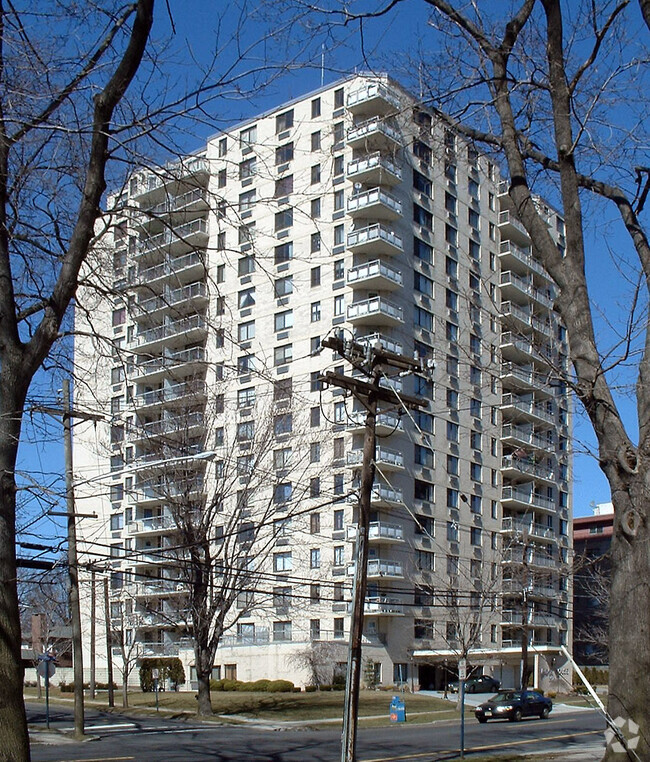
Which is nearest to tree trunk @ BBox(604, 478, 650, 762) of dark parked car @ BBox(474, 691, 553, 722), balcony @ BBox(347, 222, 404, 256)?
dark parked car @ BBox(474, 691, 553, 722)

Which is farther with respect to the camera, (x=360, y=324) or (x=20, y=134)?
(x=360, y=324)

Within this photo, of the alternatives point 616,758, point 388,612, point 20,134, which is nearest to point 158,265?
point 20,134

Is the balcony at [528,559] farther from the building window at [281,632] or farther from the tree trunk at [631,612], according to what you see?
the tree trunk at [631,612]

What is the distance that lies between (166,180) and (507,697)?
122ft

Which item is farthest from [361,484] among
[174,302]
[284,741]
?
[284,741]

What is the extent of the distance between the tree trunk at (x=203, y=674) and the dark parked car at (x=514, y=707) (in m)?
11.7

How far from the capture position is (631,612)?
355 inches

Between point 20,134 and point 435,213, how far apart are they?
180ft

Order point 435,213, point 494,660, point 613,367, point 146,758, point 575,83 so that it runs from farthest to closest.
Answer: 1. point 435,213
2. point 494,660
3. point 146,758
4. point 575,83
5. point 613,367

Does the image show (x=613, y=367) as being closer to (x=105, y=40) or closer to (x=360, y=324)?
(x=105, y=40)

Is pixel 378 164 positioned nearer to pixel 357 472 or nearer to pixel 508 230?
pixel 357 472

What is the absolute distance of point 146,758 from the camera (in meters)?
22.5

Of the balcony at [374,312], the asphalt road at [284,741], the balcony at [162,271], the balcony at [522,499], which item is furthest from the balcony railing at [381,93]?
the balcony at [522,499]

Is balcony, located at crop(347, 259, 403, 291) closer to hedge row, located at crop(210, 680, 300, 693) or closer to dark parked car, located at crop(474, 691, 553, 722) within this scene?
hedge row, located at crop(210, 680, 300, 693)
